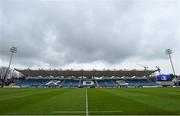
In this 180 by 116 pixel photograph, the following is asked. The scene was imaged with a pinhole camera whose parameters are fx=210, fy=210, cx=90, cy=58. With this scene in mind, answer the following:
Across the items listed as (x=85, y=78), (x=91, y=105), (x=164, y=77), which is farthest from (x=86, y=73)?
(x=91, y=105)

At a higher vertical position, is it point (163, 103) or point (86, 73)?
point (86, 73)

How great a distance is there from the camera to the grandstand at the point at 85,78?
98.4 m

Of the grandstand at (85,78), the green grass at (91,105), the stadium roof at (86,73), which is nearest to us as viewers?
the green grass at (91,105)

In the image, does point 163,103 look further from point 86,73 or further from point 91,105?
point 86,73

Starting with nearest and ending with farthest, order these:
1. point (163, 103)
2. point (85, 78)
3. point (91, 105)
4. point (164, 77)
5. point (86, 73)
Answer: point (91, 105) < point (163, 103) < point (86, 73) < point (164, 77) < point (85, 78)

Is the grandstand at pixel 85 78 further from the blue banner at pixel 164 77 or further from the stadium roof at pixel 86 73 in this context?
the blue banner at pixel 164 77

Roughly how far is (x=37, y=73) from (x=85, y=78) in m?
24.9

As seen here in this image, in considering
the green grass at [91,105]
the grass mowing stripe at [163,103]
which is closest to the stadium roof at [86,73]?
the green grass at [91,105]

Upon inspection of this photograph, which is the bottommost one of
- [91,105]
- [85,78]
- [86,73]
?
[91,105]

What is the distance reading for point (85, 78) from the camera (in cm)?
11106

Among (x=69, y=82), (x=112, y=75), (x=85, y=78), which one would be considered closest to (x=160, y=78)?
(x=112, y=75)

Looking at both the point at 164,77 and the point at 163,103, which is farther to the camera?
the point at 164,77

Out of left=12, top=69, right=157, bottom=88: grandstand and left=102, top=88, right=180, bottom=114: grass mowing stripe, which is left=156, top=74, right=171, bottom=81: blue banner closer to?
left=12, top=69, right=157, bottom=88: grandstand

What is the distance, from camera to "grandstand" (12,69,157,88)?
9837 cm
